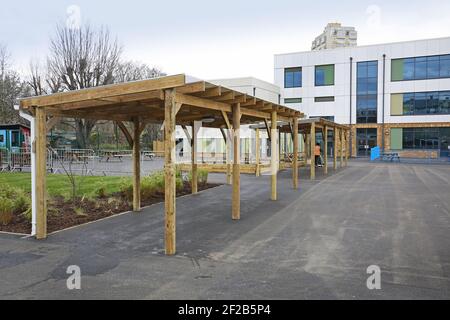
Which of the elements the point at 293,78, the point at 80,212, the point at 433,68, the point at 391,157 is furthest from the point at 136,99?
the point at 293,78

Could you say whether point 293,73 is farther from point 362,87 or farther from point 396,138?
point 396,138

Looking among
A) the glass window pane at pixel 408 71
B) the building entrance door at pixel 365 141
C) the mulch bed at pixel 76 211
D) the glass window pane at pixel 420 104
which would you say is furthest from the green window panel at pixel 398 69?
the mulch bed at pixel 76 211

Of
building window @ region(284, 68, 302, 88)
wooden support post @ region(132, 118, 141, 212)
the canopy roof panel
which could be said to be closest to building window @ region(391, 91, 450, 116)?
building window @ region(284, 68, 302, 88)

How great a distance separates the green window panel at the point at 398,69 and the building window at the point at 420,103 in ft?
5.43

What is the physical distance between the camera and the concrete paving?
483 centimetres

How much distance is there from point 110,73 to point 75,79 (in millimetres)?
3060

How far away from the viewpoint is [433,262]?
584 centimetres

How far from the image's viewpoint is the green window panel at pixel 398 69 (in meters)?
38.8

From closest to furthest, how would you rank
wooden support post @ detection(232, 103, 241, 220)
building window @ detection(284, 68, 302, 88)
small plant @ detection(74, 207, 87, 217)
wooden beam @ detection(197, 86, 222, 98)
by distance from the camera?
wooden beam @ detection(197, 86, 222, 98), wooden support post @ detection(232, 103, 241, 220), small plant @ detection(74, 207, 87, 217), building window @ detection(284, 68, 302, 88)

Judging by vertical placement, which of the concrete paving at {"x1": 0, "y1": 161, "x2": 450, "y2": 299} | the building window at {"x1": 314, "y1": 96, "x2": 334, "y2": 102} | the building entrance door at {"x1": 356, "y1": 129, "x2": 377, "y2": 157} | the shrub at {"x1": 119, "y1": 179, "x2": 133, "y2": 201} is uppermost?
the building window at {"x1": 314, "y1": 96, "x2": 334, "y2": 102}

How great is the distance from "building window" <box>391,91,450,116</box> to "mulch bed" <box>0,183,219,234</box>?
3315 centimetres

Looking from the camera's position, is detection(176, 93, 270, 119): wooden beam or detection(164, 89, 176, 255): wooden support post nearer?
detection(164, 89, 176, 255): wooden support post

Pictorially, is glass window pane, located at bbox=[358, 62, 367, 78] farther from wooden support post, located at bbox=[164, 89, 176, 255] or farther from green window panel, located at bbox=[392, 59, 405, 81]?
wooden support post, located at bbox=[164, 89, 176, 255]

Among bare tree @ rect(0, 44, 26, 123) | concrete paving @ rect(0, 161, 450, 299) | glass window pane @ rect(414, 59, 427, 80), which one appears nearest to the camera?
concrete paving @ rect(0, 161, 450, 299)
